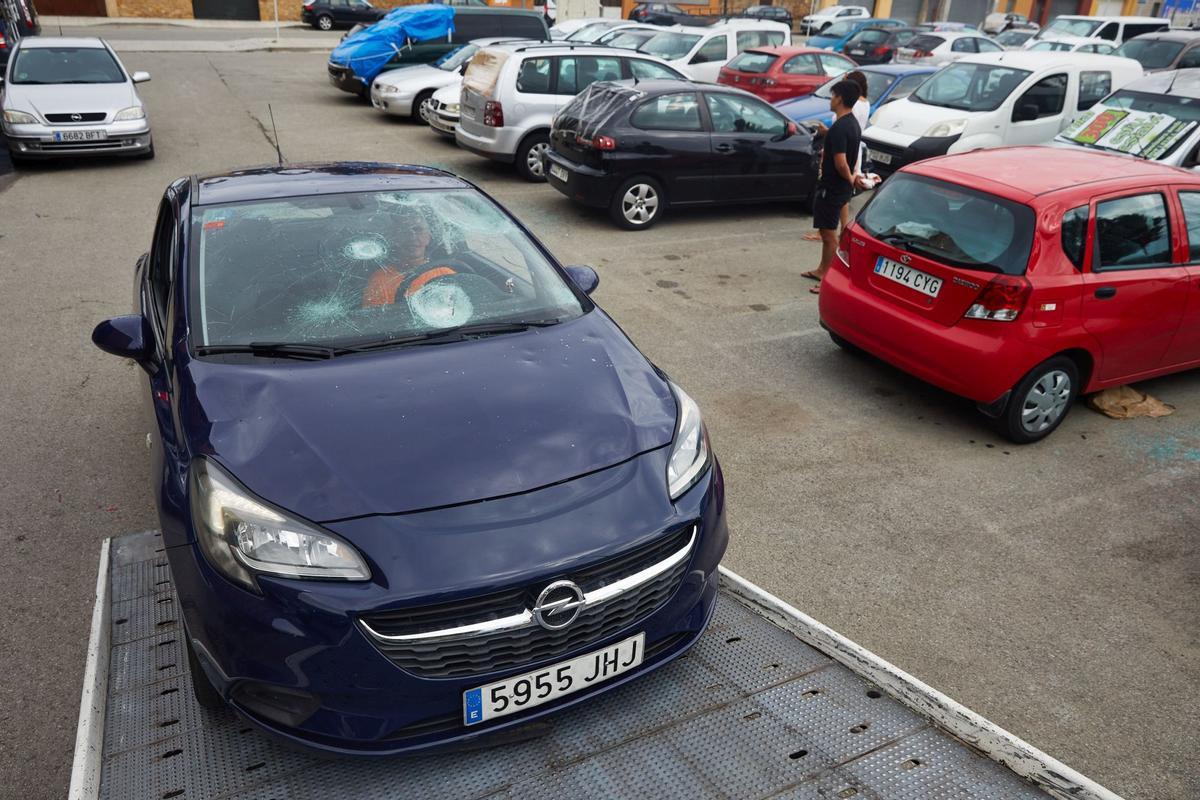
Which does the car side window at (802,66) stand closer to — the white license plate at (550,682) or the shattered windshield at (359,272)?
the shattered windshield at (359,272)

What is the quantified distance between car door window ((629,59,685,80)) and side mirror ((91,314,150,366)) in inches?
392

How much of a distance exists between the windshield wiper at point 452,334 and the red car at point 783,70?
42.7ft

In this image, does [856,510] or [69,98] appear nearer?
[856,510]

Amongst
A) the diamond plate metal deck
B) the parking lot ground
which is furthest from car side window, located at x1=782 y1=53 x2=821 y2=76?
the diamond plate metal deck

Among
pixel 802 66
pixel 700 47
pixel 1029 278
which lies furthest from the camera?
pixel 700 47

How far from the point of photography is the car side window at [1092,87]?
1212 cm

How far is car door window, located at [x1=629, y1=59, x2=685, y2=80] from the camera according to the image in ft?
40.0

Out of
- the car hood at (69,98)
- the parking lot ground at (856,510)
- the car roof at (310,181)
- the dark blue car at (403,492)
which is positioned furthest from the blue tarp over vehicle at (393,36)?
Answer: the dark blue car at (403,492)

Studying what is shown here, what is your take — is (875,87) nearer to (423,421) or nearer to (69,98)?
(69,98)

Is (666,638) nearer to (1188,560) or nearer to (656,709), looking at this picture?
(656,709)

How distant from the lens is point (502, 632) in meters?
2.32

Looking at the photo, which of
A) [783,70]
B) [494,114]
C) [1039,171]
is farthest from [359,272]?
[783,70]

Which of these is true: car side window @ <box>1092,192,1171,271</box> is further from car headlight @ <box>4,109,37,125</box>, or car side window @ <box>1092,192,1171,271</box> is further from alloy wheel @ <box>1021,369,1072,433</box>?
car headlight @ <box>4,109,37,125</box>

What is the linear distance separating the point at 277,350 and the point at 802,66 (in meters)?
14.4
